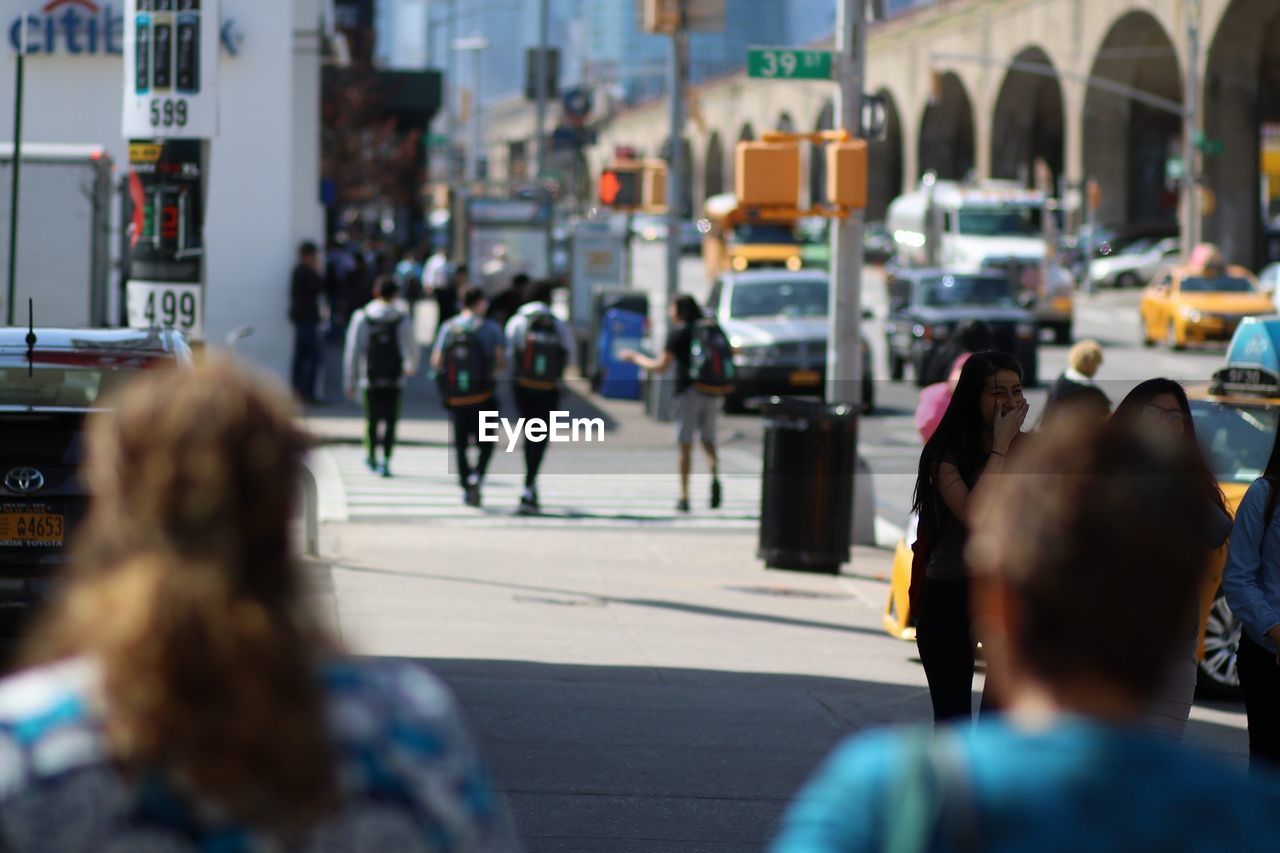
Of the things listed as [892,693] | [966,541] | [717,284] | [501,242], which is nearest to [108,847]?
[966,541]

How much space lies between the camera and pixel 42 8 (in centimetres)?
2619

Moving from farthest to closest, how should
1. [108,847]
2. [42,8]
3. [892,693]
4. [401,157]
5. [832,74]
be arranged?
[401,157] → [42,8] → [832,74] → [892,693] → [108,847]

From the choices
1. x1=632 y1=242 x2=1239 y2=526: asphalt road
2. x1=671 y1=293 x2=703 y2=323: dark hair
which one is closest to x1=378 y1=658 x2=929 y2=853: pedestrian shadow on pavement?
x1=632 y1=242 x2=1239 y2=526: asphalt road

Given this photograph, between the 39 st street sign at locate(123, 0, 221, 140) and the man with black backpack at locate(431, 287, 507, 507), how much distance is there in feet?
15.5

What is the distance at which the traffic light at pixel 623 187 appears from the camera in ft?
99.1

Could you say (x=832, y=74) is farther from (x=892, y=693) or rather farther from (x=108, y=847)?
(x=108, y=847)

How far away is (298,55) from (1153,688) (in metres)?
27.7

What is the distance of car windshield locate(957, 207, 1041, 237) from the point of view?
52438 mm

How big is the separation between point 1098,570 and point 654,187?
91.6 ft

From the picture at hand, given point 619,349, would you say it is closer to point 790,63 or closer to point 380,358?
point 380,358

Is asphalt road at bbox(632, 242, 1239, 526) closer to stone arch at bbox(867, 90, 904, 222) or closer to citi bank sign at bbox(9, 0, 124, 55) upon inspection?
citi bank sign at bbox(9, 0, 124, 55)

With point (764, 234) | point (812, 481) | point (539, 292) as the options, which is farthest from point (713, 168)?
point (812, 481)

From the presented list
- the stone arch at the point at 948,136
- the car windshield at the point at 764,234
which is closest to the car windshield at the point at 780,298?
the car windshield at the point at 764,234

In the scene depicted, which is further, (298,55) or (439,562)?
(298,55)
